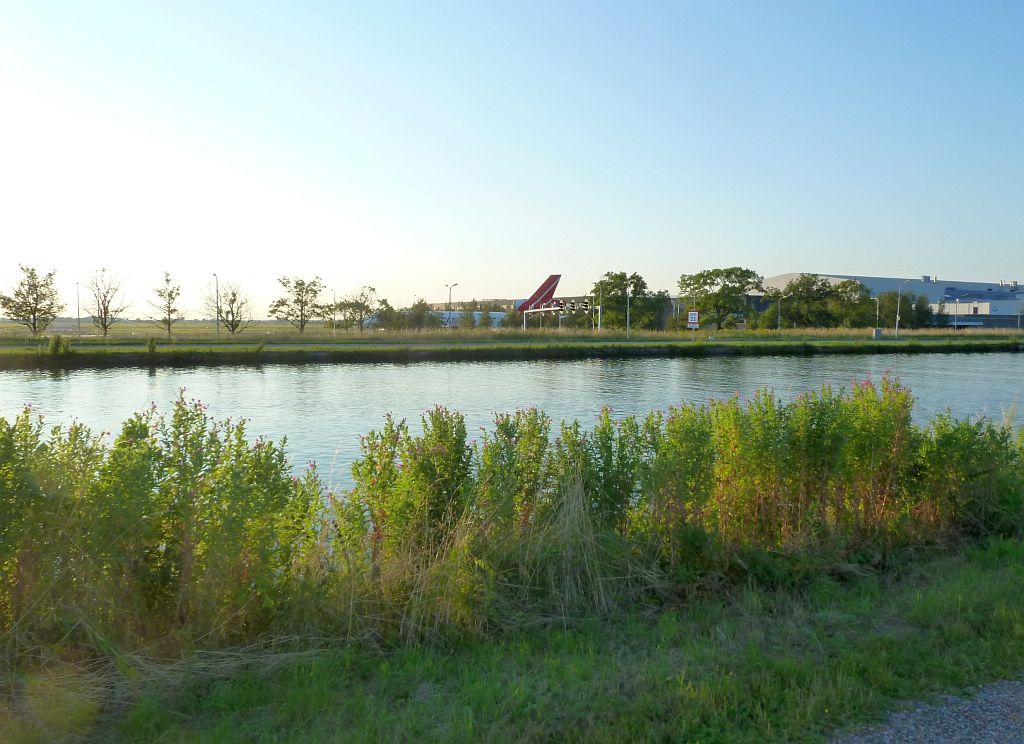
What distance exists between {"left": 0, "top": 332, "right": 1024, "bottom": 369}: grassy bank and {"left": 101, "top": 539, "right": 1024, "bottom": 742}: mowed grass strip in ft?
126

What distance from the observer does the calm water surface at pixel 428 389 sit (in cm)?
2020

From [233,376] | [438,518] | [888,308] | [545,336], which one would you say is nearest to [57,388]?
[233,376]

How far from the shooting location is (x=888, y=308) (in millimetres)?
82750

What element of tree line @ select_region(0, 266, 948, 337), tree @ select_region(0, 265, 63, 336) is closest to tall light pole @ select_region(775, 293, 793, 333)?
tree line @ select_region(0, 266, 948, 337)

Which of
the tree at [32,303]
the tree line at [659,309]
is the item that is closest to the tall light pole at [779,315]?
the tree line at [659,309]

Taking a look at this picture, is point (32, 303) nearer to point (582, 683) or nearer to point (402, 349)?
point (402, 349)

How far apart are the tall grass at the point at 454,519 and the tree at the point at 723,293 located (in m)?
75.5

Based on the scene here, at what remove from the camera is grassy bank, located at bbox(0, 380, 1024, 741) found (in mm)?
3828

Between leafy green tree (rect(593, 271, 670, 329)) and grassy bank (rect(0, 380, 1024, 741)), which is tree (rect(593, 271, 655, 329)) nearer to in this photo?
leafy green tree (rect(593, 271, 670, 329))

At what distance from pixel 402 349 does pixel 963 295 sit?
371ft

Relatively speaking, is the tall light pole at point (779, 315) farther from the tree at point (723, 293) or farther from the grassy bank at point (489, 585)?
the grassy bank at point (489, 585)

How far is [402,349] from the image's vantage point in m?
45.8

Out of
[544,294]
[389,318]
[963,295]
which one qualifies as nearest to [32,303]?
[389,318]

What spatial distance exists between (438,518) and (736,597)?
7.57 feet
